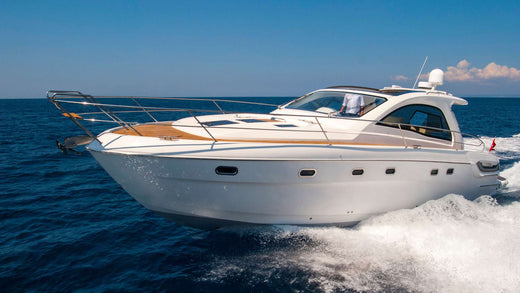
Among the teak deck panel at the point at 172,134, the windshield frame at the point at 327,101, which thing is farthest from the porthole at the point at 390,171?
the windshield frame at the point at 327,101

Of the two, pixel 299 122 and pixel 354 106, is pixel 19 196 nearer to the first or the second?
pixel 299 122

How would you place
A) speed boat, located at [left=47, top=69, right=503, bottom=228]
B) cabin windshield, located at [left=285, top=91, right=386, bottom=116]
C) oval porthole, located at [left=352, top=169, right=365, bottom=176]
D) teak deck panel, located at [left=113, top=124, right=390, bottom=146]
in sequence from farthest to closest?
1. cabin windshield, located at [left=285, top=91, right=386, bottom=116]
2. oval porthole, located at [left=352, top=169, right=365, bottom=176]
3. teak deck panel, located at [left=113, top=124, right=390, bottom=146]
4. speed boat, located at [left=47, top=69, right=503, bottom=228]

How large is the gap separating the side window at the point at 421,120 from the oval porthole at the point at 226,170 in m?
2.72

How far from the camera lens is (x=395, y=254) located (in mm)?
5121

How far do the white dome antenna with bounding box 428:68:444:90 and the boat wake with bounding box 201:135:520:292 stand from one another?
243cm

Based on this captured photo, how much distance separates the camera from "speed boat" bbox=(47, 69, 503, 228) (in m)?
4.57

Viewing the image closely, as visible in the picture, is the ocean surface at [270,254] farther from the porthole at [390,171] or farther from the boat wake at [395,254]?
the porthole at [390,171]

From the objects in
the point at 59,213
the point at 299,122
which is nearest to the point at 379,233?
the point at 299,122

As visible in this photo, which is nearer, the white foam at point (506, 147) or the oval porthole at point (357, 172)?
the oval porthole at point (357, 172)

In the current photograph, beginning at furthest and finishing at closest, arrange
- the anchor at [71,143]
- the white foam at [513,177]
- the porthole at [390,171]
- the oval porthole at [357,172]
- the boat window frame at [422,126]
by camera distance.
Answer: the white foam at [513,177]
the boat window frame at [422,126]
the porthole at [390,171]
the oval porthole at [357,172]
the anchor at [71,143]

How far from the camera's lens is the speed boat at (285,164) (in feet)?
15.0

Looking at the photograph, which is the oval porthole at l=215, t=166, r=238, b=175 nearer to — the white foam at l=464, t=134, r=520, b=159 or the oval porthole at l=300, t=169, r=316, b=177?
the oval porthole at l=300, t=169, r=316, b=177

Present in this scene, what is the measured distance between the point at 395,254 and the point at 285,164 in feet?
7.66

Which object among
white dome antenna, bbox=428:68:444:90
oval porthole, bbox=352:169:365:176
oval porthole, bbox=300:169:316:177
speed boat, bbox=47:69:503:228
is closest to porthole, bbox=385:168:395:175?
speed boat, bbox=47:69:503:228
